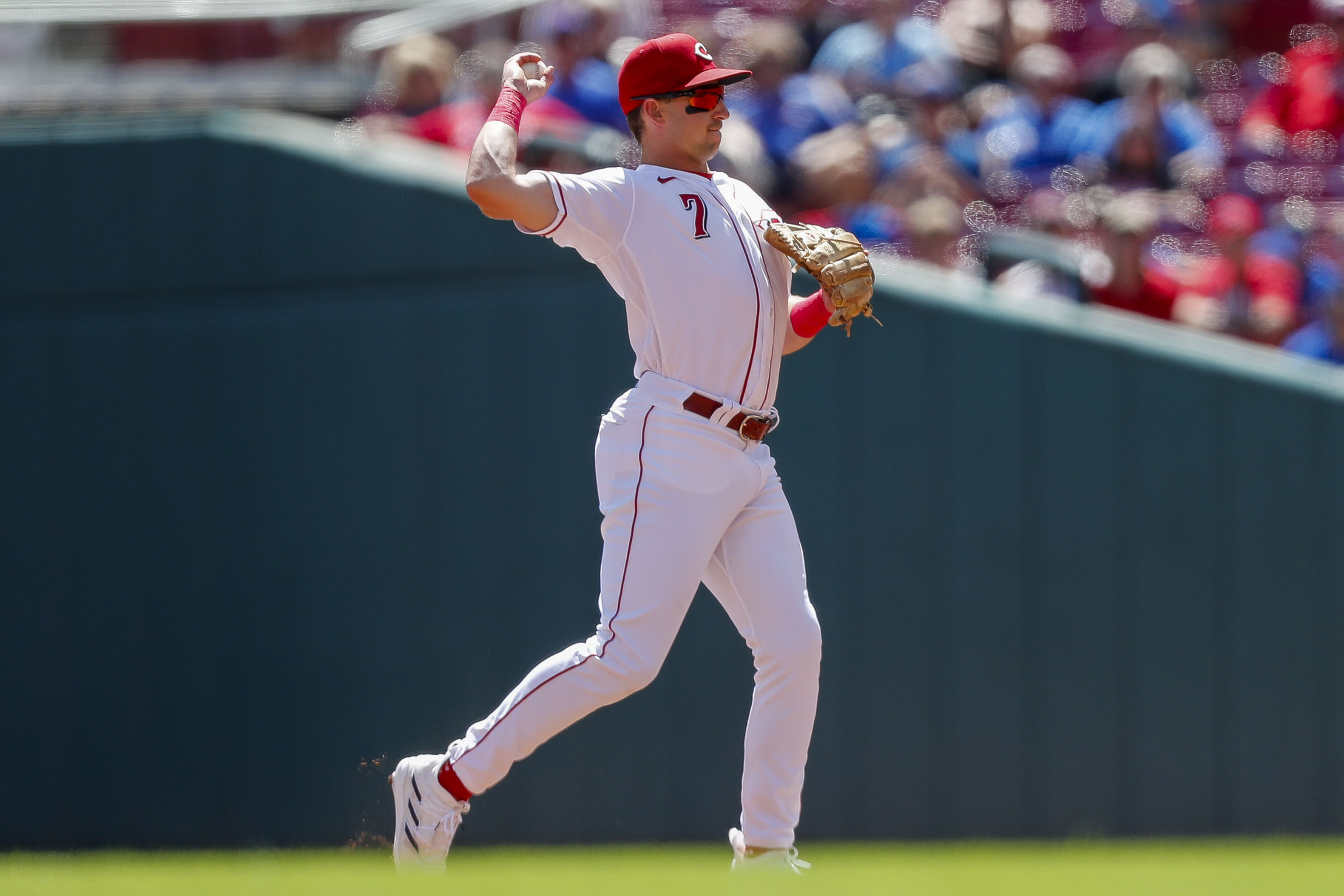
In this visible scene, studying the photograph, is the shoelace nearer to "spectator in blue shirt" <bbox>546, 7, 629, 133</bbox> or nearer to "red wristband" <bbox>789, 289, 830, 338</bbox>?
"red wristband" <bbox>789, 289, 830, 338</bbox>

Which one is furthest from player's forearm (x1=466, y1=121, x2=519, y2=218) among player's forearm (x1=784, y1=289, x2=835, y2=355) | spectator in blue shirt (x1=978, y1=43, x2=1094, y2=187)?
spectator in blue shirt (x1=978, y1=43, x2=1094, y2=187)

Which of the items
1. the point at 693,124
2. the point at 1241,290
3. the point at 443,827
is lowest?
the point at 443,827

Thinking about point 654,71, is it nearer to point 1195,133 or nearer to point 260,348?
point 260,348

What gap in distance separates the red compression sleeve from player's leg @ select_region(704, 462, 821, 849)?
0.62 m

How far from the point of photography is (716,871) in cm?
334

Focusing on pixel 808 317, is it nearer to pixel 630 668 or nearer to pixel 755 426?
pixel 755 426

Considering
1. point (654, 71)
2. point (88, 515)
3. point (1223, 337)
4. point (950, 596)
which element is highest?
point (654, 71)

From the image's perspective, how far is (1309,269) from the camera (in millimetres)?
5887

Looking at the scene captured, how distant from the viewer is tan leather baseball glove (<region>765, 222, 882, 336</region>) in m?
3.28

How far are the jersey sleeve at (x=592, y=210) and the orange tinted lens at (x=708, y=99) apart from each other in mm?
226

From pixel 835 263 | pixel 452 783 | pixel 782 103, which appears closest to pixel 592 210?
pixel 835 263

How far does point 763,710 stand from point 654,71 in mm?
1432

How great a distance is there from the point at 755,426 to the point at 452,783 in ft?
3.37

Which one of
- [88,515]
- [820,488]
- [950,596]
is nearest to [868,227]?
[820,488]
